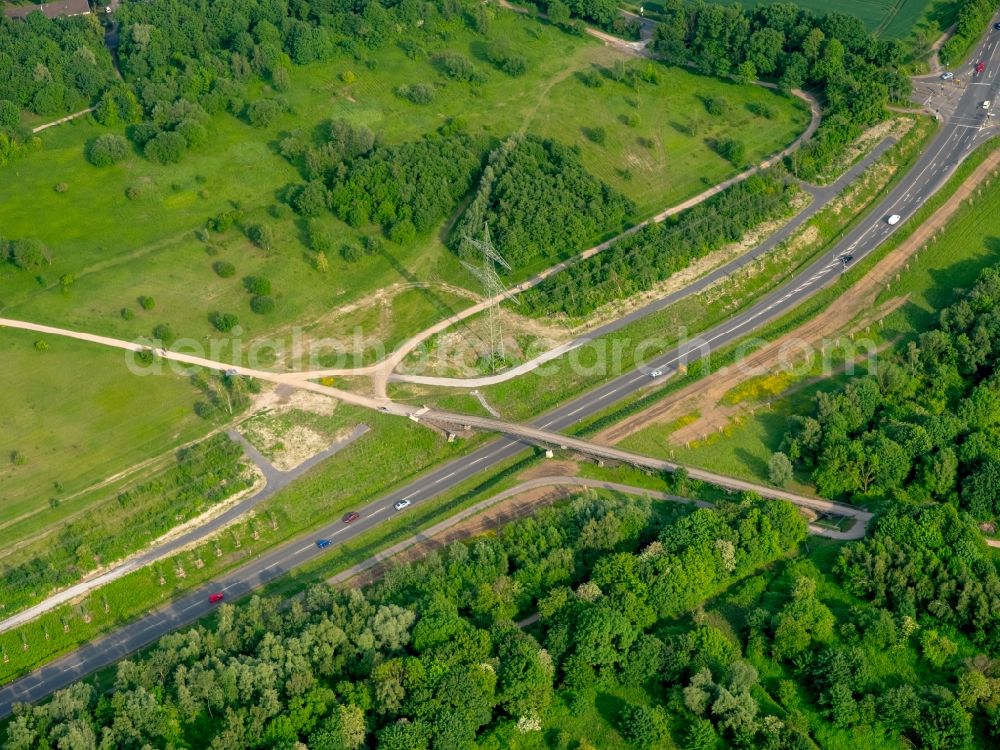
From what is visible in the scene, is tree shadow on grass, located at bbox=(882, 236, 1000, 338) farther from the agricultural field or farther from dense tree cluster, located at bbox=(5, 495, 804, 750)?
dense tree cluster, located at bbox=(5, 495, 804, 750)

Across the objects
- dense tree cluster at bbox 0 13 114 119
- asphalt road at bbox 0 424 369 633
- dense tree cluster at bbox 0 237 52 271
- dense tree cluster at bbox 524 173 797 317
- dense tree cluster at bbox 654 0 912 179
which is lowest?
asphalt road at bbox 0 424 369 633

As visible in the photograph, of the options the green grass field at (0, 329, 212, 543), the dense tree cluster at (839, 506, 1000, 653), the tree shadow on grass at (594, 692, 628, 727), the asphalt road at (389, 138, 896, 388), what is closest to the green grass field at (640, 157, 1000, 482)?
the dense tree cluster at (839, 506, 1000, 653)

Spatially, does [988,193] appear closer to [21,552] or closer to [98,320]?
[98,320]

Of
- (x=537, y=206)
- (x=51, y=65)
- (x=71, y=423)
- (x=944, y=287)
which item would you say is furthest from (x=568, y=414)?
(x=51, y=65)

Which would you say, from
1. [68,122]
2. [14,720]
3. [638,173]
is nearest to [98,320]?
[68,122]

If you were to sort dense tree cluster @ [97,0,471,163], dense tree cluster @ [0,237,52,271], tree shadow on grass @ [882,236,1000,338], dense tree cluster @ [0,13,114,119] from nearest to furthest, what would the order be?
tree shadow on grass @ [882,236,1000,338]
dense tree cluster @ [0,237,52,271]
dense tree cluster @ [97,0,471,163]
dense tree cluster @ [0,13,114,119]

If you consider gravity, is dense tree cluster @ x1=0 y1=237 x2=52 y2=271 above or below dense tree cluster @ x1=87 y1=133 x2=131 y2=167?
below

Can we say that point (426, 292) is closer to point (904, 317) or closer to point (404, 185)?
point (404, 185)
